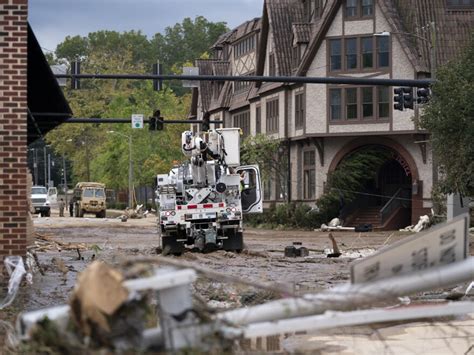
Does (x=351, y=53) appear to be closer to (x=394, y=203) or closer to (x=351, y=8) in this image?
(x=351, y=8)

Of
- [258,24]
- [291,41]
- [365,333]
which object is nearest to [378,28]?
[291,41]

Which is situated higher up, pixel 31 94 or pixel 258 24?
pixel 258 24

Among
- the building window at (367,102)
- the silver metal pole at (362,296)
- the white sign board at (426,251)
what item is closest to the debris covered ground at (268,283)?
the silver metal pole at (362,296)

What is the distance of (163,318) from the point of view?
17.0 feet

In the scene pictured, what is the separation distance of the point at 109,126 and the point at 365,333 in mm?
97912

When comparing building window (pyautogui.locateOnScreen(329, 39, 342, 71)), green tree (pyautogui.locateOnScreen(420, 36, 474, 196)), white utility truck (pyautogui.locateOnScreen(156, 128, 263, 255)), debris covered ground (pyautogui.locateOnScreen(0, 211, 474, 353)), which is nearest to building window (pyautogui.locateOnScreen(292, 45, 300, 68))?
building window (pyautogui.locateOnScreen(329, 39, 342, 71))

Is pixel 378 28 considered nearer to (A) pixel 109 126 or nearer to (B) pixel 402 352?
(B) pixel 402 352

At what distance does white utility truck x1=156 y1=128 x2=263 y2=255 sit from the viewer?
3055cm

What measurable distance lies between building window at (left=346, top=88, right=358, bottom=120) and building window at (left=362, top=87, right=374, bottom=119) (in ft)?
1.43

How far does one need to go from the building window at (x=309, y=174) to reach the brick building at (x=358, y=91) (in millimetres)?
58

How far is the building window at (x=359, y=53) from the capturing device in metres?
56.9

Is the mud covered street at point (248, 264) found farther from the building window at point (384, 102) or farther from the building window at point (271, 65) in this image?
the building window at point (271, 65)

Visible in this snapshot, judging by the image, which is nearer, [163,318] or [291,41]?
[163,318]

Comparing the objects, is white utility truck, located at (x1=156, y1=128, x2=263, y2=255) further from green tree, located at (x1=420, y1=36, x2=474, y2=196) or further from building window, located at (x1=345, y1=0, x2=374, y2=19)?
building window, located at (x1=345, y1=0, x2=374, y2=19)
